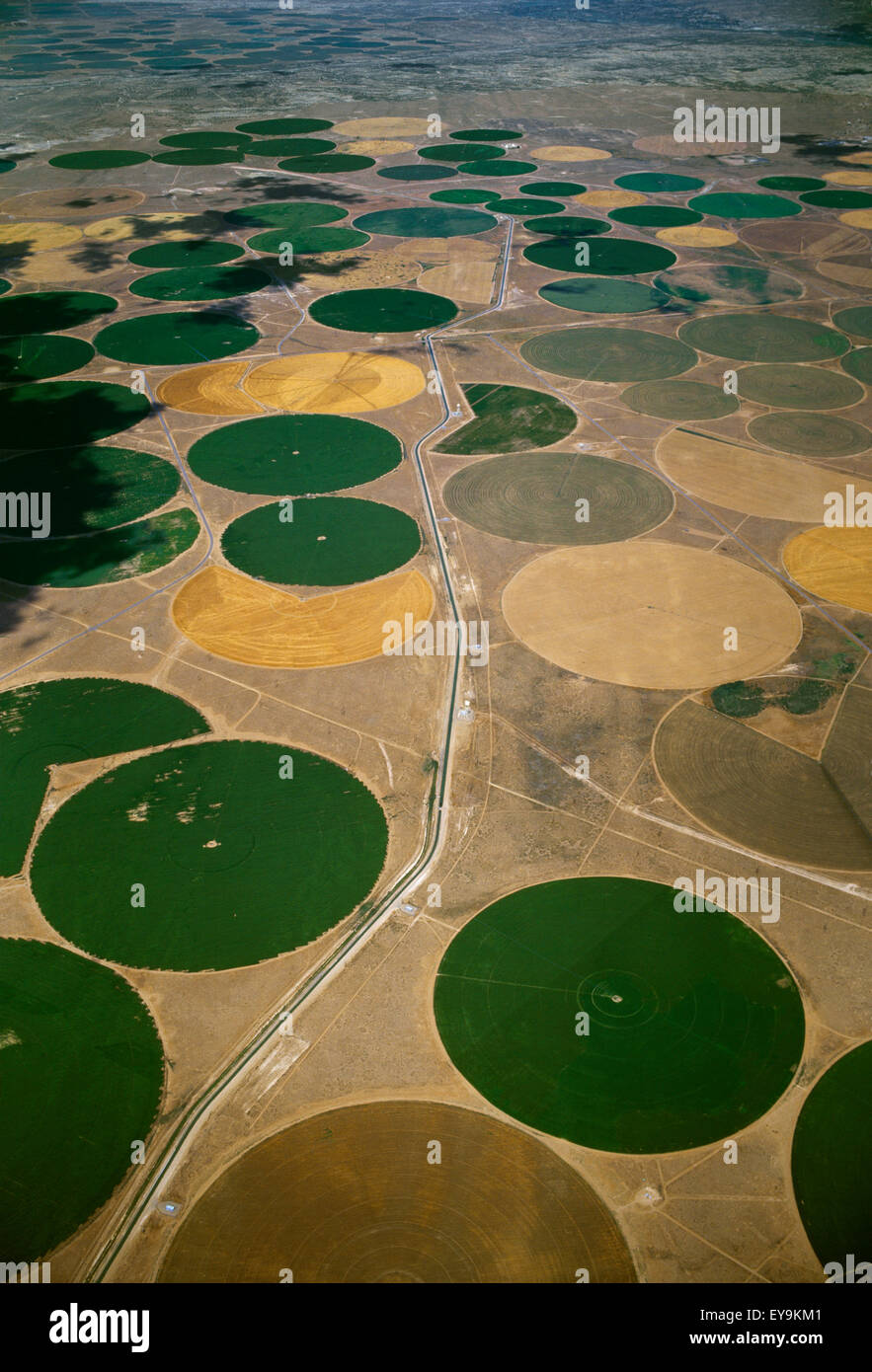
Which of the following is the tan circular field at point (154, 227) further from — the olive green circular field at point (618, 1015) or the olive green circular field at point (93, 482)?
the olive green circular field at point (618, 1015)

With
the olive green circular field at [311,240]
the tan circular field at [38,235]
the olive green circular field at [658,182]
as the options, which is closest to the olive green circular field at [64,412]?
the olive green circular field at [311,240]

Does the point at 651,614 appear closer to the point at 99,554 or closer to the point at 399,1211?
the point at 99,554

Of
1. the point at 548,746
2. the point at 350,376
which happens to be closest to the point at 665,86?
the point at 350,376

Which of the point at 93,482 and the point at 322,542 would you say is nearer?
the point at 322,542

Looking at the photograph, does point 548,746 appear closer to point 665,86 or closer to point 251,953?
point 251,953

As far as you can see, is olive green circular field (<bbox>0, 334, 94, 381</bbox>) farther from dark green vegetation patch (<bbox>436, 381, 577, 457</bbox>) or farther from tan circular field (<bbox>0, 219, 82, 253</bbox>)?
dark green vegetation patch (<bbox>436, 381, 577, 457</bbox>)

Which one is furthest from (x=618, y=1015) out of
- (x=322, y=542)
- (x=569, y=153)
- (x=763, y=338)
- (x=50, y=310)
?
(x=569, y=153)

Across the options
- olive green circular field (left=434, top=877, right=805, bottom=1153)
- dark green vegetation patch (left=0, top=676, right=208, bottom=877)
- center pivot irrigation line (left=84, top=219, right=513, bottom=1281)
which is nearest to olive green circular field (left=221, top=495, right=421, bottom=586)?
center pivot irrigation line (left=84, top=219, right=513, bottom=1281)

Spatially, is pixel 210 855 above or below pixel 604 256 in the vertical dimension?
below
